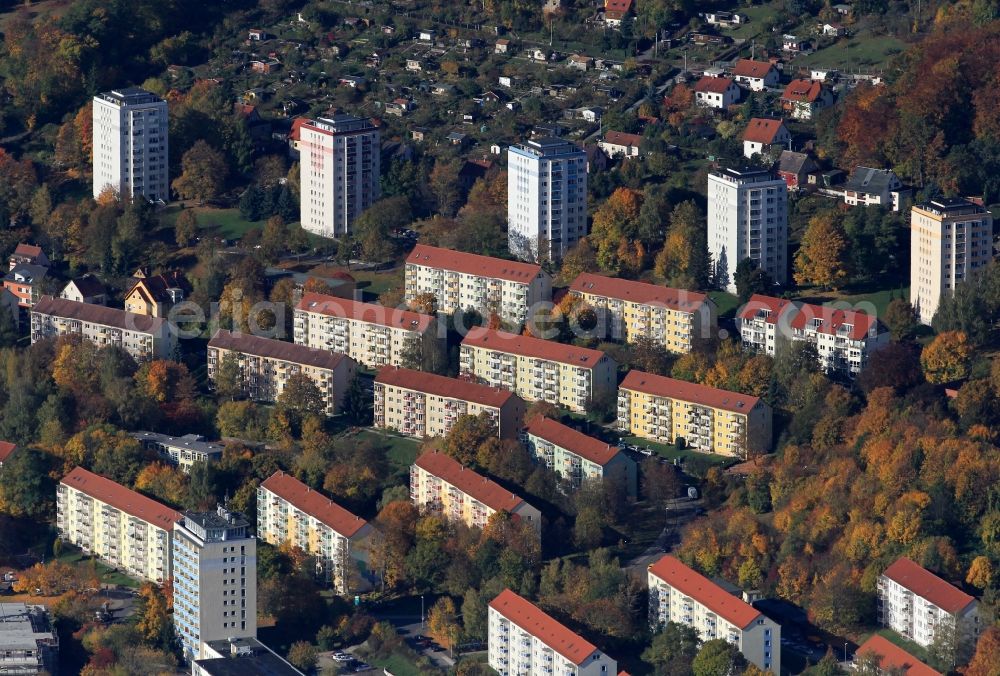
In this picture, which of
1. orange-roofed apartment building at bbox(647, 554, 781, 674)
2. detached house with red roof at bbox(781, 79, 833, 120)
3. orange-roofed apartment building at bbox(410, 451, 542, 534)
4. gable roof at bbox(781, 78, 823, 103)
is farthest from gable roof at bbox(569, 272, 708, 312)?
gable roof at bbox(781, 78, 823, 103)

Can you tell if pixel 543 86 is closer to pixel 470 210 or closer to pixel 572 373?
pixel 470 210

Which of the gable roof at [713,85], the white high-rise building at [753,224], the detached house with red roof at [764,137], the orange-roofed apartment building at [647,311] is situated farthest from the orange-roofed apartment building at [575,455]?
the gable roof at [713,85]

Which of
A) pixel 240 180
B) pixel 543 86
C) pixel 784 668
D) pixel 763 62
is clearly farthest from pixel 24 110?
pixel 784 668

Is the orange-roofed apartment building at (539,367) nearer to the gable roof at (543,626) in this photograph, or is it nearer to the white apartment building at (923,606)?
the gable roof at (543,626)

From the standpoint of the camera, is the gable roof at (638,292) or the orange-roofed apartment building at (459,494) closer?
the orange-roofed apartment building at (459,494)

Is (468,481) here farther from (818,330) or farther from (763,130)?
(763,130)

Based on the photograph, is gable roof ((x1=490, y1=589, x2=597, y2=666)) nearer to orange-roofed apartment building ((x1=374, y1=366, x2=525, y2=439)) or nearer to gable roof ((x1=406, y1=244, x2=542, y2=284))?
orange-roofed apartment building ((x1=374, y1=366, x2=525, y2=439))

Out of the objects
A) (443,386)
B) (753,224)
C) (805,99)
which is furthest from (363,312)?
(805,99)

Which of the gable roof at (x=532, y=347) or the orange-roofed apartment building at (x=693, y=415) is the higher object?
the gable roof at (x=532, y=347)
